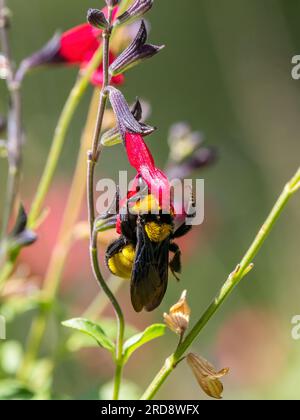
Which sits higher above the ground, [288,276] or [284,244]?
[284,244]

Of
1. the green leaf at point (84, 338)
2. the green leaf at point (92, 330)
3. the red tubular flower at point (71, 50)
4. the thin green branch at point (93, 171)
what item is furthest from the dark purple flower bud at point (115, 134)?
the green leaf at point (84, 338)

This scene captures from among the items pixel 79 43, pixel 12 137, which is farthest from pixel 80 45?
pixel 12 137

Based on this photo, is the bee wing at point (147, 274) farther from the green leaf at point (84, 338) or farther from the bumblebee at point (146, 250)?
the green leaf at point (84, 338)

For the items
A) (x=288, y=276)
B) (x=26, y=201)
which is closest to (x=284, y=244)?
(x=288, y=276)

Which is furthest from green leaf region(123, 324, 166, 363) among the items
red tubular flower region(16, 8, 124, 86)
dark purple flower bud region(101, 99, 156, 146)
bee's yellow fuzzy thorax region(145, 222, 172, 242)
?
red tubular flower region(16, 8, 124, 86)

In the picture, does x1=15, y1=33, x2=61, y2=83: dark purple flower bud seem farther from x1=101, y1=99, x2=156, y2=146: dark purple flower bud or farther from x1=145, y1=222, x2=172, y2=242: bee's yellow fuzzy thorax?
x1=145, y1=222, x2=172, y2=242: bee's yellow fuzzy thorax

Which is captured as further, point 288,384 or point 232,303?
point 232,303
